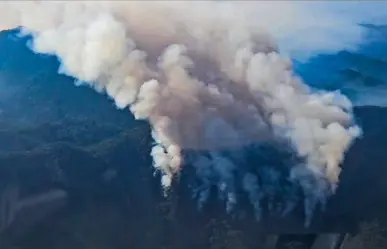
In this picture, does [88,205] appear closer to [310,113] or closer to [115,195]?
[115,195]

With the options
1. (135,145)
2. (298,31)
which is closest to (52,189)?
(135,145)

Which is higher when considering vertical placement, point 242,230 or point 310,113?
point 310,113

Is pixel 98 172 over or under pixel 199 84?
under

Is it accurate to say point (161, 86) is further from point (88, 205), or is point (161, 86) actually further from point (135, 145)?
point (88, 205)

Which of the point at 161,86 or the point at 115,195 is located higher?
the point at 161,86

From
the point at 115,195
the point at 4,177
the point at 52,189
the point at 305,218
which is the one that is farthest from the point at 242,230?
the point at 4,177

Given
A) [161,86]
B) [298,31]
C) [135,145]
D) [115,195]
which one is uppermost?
[298,31]
